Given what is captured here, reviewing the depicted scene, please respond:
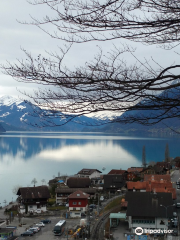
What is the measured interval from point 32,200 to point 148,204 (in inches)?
365

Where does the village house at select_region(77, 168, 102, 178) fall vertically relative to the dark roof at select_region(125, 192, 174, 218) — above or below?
below

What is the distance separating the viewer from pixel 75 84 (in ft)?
9.27

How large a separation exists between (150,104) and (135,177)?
2726 cm

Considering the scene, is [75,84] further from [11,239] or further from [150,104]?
[11,239]

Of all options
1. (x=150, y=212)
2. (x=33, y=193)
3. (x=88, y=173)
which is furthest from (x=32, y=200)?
(x=88, y=173)

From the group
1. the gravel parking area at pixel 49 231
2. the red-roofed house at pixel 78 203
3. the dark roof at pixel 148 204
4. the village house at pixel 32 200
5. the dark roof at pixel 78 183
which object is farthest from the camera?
the dark roof at pixel 78 183

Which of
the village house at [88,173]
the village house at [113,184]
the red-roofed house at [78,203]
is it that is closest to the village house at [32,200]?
the red-roofed house at [78,203]

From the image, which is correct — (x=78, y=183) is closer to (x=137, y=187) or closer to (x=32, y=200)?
(x=137, y=187)

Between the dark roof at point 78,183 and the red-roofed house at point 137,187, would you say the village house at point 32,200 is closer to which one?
the dark roof at point 78,183

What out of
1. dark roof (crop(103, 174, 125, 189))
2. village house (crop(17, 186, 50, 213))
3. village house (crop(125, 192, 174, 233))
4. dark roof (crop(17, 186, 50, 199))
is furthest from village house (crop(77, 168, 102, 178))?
village house (crop(125, 192, 174, 233))

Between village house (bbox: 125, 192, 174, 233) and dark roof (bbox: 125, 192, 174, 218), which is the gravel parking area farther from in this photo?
dark roof (bbox: 125, 192, 174, 218)

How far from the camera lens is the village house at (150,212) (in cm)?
1054

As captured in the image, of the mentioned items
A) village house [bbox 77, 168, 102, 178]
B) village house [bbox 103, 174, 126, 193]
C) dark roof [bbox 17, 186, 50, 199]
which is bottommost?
village house [bbox 77, 168, 102, 178]

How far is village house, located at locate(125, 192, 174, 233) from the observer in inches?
415
